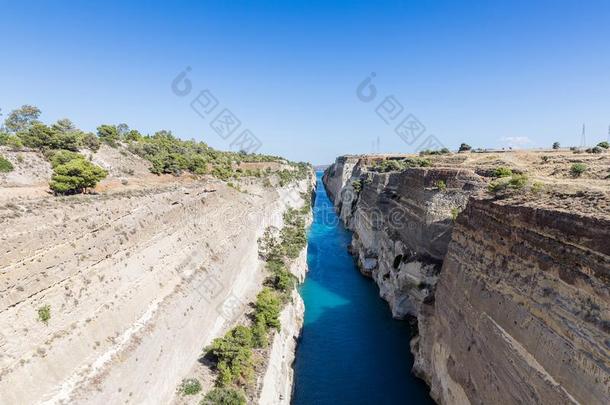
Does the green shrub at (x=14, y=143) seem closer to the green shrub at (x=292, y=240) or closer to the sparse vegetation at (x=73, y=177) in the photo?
the sparse vegetation at (x=73, y=177)

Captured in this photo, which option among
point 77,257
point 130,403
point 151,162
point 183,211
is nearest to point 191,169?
point 151,162

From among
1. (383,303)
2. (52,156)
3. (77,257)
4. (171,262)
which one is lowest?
(383,303)

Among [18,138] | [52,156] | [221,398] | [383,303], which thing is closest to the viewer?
[221,398]

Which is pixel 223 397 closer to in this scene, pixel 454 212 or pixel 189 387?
pixel 189 387

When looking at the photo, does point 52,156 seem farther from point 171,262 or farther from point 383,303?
point 383,303

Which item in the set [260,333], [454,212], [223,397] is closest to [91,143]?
[260,333]

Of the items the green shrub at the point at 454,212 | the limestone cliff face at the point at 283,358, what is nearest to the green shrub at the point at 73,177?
the limestone cliff face at the point at 283,358

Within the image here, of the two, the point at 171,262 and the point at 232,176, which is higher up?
the point at 232,176
